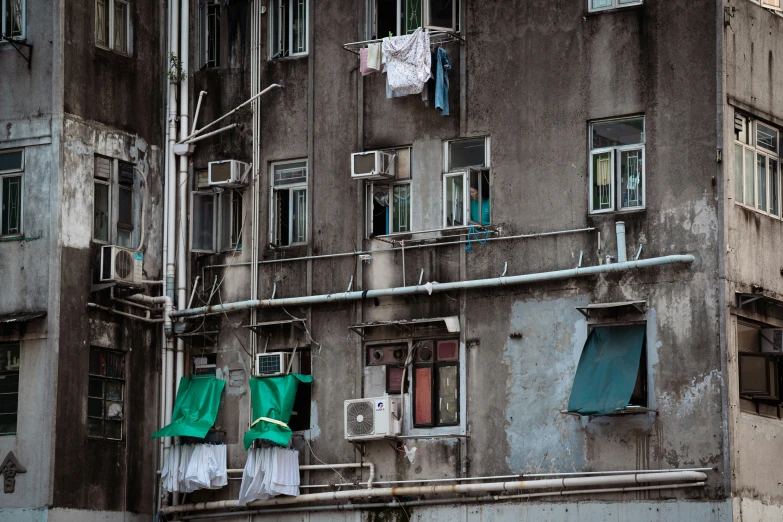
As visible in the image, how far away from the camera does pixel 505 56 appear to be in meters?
23.5

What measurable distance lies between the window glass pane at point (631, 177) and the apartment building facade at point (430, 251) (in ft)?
0.11

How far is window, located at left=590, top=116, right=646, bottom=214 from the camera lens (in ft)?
73.5

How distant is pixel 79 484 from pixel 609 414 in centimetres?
782

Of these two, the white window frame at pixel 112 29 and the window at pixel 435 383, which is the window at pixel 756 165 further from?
the white window frame at pixel 112 29

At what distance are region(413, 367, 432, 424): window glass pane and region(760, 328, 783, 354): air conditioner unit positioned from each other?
4.70 metres

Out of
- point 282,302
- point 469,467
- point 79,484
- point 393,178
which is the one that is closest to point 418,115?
point 393,178

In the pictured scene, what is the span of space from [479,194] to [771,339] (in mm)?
4589

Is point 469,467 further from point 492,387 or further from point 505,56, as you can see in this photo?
point 505,56

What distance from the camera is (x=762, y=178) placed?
22.9m

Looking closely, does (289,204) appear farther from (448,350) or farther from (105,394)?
(105,394)

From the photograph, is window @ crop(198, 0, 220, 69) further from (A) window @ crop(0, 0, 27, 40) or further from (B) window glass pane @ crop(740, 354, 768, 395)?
(B) window glass pane @ crop(740, 354, 768, 395)

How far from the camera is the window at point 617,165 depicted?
73.5ft

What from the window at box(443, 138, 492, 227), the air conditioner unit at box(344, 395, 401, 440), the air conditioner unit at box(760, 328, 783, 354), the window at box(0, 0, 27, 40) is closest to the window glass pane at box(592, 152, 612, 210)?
the window at box(443, 138, 492, 227)

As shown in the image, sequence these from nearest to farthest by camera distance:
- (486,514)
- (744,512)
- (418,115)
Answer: (744,512), (486,514), (418,115)
